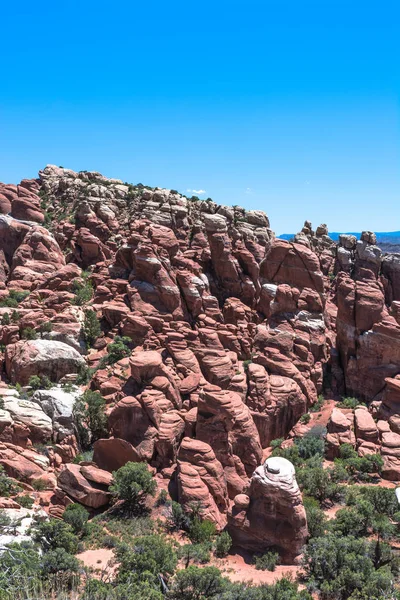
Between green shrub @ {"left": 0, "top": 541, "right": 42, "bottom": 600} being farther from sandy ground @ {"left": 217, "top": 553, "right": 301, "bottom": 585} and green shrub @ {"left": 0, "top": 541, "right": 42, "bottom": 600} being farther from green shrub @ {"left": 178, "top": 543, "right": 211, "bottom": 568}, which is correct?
sandy ground @ {"left": 217, "top": 553, "right": 301, "bottom": 585}

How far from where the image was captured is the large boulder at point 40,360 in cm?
3409

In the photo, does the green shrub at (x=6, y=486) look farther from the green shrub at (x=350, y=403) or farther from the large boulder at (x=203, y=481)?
the green shrub at (x=350, y=403)

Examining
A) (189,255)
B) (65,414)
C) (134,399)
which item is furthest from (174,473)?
(189,255)

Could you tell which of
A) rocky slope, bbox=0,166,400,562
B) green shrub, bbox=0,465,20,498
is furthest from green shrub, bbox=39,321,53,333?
green shrub, bbox=0,465,20,498

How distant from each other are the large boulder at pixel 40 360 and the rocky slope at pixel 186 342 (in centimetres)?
11

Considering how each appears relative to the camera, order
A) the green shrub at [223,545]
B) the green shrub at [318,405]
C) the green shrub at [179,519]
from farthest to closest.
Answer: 1. the green shrub at [318,405]
2. the green shrub at [179,519]
3. the green shrub at [223,545]

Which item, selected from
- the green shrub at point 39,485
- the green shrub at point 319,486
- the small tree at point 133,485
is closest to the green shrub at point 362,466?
the green shrub at point 319,486

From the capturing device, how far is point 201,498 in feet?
78.4

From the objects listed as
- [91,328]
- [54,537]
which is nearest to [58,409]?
[91,328]

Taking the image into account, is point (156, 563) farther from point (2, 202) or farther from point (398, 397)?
point (2, 202)

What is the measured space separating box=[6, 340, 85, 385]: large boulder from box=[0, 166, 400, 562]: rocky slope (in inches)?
4.5

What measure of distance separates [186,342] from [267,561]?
20.2 meters

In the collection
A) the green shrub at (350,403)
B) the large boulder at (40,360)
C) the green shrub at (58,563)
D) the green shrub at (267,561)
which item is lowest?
the green shrub at (267,561)

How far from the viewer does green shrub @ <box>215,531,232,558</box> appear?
21.4m
